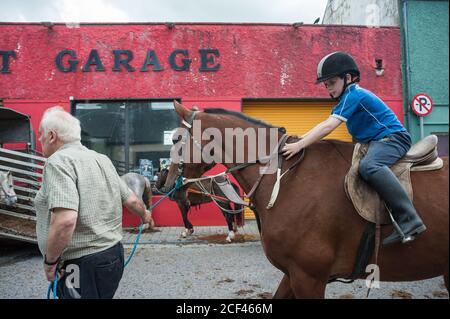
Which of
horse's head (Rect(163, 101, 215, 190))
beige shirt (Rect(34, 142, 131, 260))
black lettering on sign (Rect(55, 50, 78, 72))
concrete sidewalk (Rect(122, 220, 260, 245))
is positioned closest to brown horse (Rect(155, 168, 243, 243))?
concrete sidewalk (Rect(122, 220, 260, 245))

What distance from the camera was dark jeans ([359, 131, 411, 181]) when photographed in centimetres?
233

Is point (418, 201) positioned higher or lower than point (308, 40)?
lower

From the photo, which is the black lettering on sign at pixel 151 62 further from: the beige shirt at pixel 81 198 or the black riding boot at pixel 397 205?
the black riding boot at pixel 397 205

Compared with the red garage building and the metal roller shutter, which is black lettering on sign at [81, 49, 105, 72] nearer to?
the red garage building

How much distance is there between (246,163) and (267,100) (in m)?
7.52

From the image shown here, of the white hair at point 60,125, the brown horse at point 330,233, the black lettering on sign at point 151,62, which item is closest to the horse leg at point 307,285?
the brown horse at point 330,233

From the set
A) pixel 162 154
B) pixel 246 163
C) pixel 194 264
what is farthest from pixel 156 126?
pixel 246 163

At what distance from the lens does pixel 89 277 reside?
2.16m

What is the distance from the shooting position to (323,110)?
1016 centimetres

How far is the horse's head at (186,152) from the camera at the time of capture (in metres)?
2.95

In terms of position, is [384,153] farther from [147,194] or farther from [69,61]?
[69,61]

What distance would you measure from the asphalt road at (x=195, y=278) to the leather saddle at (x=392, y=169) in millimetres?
2150

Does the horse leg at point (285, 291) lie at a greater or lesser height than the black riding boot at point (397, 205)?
lesser
